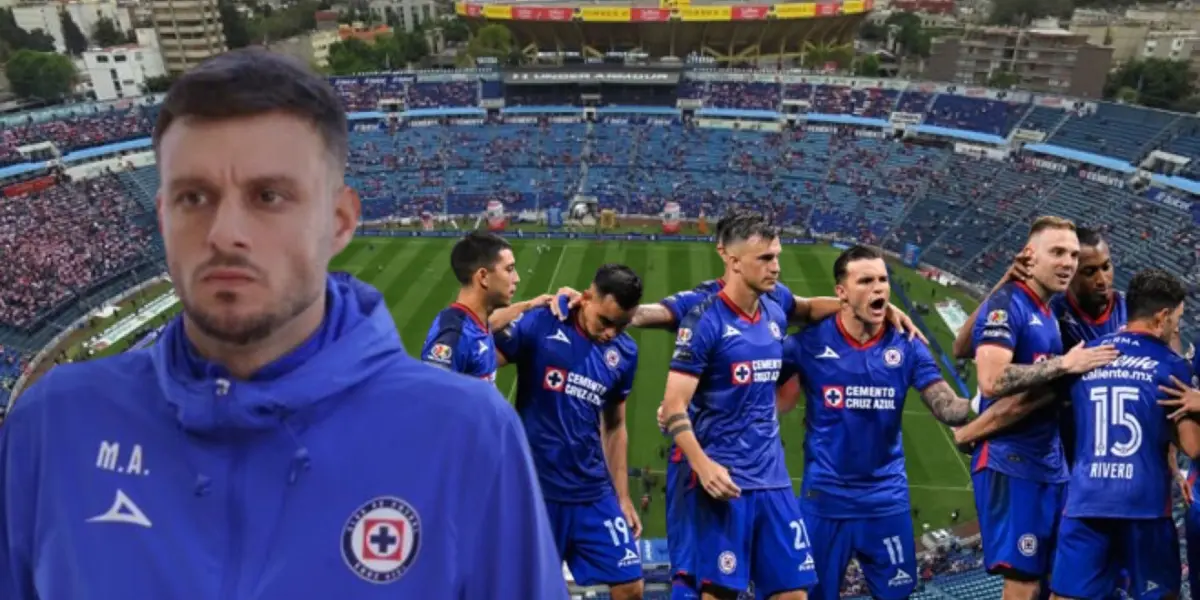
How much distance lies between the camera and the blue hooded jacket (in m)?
1.75

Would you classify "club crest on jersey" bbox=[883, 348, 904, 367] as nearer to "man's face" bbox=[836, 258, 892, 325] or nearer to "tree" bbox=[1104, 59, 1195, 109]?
"man's face" bbox=[836, 258, 892, 325]

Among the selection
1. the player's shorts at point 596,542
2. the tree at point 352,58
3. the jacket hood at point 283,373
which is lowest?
the tree at point 352,58

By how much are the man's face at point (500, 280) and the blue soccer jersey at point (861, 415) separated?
8.18 feet

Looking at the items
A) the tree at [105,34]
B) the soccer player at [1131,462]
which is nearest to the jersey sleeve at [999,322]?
the soccer player at [1131,462]

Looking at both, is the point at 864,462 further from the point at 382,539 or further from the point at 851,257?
the point at 382,539

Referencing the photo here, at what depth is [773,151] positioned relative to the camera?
56812 mm

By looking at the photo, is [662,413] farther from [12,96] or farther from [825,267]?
[12,96]

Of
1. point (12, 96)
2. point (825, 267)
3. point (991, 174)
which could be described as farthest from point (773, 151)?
point (12, 96)

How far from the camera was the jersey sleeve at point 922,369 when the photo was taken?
591 centimetres

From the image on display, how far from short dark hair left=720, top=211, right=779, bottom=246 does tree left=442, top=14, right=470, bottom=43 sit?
9809 cm

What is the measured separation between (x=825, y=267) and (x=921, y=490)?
19285 millimetres

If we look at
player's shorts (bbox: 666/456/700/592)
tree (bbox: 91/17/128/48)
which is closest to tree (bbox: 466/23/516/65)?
tree (bbox: 91/17/128/48)

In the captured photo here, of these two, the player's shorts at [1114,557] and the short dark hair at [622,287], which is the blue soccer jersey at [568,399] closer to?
the short dark hair at [622,287]

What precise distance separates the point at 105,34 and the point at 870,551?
102269 millimetres
